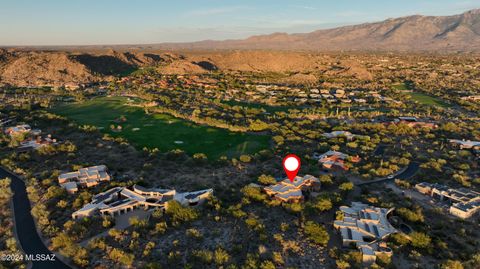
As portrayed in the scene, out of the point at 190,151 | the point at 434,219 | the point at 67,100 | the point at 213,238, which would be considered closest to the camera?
the point at 213,238

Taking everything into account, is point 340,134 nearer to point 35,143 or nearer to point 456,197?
point 456,197

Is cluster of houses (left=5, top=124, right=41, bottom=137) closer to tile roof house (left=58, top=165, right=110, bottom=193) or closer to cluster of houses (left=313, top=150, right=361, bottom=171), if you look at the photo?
tile roof house (left=58, top=165, right=110, bottom=193)

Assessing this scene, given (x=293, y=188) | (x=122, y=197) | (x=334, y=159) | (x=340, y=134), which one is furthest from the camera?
(x=340, y=134)

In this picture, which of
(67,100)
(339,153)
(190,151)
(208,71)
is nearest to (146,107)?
(67,100)

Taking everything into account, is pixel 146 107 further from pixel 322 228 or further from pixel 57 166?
pixel 322 228

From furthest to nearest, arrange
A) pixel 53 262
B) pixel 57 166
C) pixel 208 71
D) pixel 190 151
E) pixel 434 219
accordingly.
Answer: pixel 208 71
pixel 190 151
pixel 57 166
pixel 434 219
pixel 53 262

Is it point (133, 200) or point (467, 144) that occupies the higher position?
point (133, 200)

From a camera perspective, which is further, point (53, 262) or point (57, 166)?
point (57, 166)

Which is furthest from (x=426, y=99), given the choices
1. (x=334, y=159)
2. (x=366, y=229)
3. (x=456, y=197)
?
(x=366, y=229)
